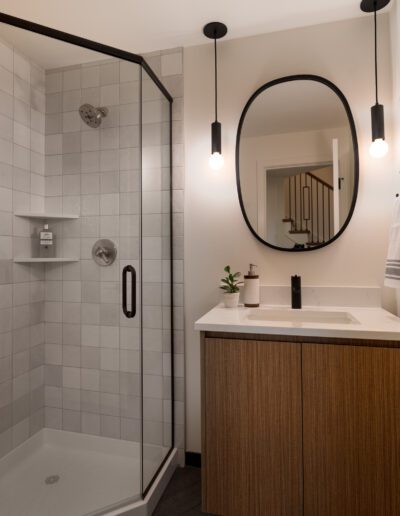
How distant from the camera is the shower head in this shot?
1.85 m

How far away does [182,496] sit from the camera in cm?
162

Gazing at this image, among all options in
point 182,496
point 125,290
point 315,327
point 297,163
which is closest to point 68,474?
point 182,496

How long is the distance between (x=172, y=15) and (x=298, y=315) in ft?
5.58

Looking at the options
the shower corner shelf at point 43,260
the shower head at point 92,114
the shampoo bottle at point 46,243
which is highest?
the shower head at point 92,114

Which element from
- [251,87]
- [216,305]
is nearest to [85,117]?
[251,87]

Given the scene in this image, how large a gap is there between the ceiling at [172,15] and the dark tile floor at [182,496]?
2.45 meters

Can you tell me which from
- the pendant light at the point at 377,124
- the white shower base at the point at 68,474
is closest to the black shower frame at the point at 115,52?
the white shower base at the point at 68,474

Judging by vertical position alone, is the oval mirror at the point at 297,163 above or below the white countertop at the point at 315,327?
above

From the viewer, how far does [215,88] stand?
74.6 inches

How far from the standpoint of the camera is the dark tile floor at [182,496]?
152 centimetres

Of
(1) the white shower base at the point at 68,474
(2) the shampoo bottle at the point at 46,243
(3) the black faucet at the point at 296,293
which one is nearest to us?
(1) the white shower base at the point at 68,474

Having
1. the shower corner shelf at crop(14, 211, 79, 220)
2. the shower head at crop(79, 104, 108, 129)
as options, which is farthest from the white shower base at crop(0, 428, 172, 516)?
the shower head at crop(79, 104, 108, 129)

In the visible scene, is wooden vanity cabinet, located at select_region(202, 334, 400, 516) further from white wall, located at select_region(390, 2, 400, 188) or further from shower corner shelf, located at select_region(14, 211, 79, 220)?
shower corner shelf, located at select_region(14, 211, 79, 220)

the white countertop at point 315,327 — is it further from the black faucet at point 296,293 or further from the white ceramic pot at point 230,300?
the black faucet at point 296,293
